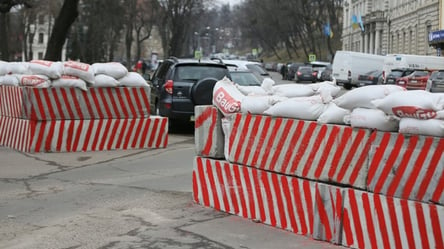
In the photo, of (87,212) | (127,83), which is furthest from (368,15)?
(87,212)

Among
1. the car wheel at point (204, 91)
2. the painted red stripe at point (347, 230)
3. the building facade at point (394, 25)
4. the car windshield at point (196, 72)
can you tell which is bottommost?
the painted red stripe at point (347, 230)

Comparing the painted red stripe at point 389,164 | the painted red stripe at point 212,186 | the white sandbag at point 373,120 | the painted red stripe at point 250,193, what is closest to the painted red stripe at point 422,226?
the painted red stripe at point 389,164

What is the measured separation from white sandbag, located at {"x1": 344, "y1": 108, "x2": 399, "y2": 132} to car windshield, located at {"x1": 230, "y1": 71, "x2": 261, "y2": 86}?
12.5m

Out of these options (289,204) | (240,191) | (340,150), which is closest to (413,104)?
(340,150)

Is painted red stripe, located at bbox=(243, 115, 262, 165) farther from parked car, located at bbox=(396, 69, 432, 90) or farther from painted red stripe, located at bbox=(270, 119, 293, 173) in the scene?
parked car, located at bbox=(396, 69, 432, 90)

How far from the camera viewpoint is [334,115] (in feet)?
19.0

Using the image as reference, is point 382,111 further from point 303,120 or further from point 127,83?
point 127,83

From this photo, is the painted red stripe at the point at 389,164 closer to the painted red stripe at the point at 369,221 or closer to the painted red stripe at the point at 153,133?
the painted red stripe at the point at 369,221

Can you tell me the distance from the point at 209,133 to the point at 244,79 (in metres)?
11.3

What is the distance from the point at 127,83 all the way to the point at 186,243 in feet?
22.7

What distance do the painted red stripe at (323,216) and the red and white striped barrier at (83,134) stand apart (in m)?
6.94

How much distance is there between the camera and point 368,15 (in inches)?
3083

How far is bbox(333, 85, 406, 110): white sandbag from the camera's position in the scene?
549 cm

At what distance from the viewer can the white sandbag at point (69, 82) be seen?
11.6 meters
